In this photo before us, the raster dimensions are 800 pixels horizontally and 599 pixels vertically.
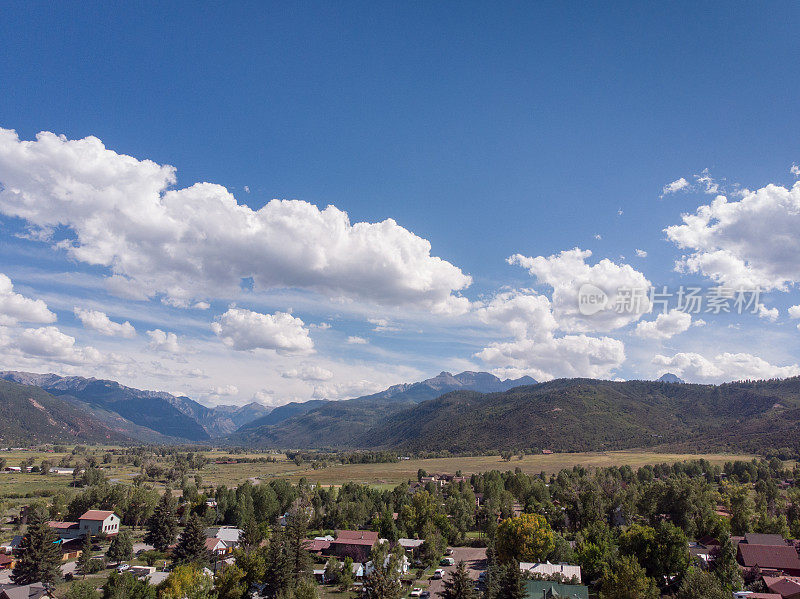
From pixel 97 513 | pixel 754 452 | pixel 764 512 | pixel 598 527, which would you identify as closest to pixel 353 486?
pixel 97 513

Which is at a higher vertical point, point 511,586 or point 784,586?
point 511,586

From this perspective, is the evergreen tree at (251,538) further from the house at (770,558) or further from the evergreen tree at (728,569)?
the house at (770,558)

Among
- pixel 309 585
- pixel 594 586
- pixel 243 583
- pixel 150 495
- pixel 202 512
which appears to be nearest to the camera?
pixel 309 585

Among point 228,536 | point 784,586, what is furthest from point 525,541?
point 228,536

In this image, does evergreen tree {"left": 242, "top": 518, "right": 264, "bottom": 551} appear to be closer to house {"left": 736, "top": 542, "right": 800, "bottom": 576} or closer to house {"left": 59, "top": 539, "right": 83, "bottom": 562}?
house {"left": 59, "top": 539, "right": 83, "bottom": 562}

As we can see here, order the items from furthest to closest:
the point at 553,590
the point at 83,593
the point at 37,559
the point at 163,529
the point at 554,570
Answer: the point at 163,529 → the point at 37,559 → the point at 554,570 → the point at 553,590 → the point at 83,593

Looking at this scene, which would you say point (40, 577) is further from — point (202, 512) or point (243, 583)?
point (202, 512)

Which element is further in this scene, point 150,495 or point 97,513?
point 150,495

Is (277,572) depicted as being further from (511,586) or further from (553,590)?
(553,590)

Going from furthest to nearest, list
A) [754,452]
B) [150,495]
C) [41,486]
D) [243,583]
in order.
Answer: [754,452] < [41,486] < [150,495] < [243,583]
